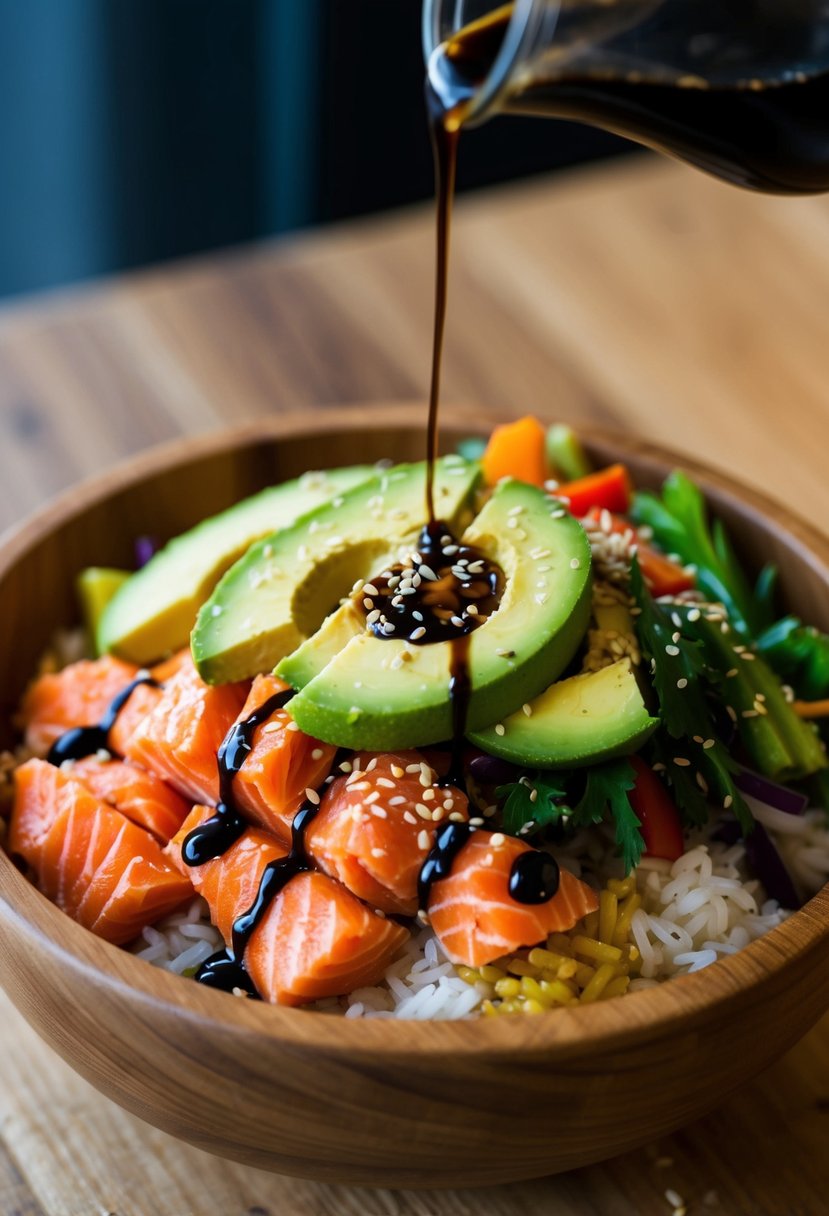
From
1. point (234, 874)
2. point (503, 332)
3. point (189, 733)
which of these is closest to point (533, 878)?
point (234, 874)

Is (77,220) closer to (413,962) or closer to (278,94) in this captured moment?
(278,94)

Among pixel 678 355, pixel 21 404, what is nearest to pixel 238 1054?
pixel 21 404

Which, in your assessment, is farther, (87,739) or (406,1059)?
(87,739)

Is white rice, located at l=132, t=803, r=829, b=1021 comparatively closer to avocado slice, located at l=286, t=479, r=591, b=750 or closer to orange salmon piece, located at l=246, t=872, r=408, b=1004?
orange salmon piece, located at l=246, t=872, r=408, b=1004

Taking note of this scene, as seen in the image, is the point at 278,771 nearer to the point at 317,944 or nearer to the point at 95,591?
the point at 317,944

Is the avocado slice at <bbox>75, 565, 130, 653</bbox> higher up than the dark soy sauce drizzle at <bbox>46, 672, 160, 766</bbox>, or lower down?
higher up

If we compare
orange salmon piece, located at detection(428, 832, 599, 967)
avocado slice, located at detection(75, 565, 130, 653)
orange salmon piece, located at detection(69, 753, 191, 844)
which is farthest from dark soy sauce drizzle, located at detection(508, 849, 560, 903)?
avocado slice, located at detection(75, 565, 130, 653)
